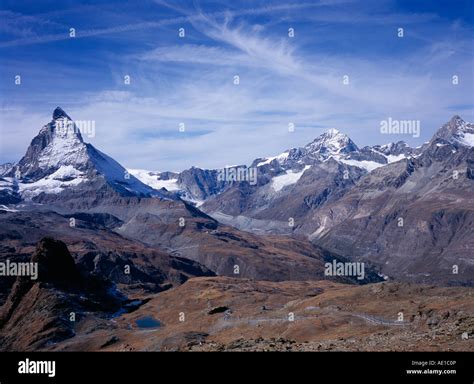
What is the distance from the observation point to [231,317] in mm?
147875

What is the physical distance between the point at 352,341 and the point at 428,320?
22851mm

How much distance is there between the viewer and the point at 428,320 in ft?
317

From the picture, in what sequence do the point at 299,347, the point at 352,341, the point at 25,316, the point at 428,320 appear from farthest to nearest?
the point at 25,316 → the point at 428,320 → the point at 352,341 → the point at 299,347
